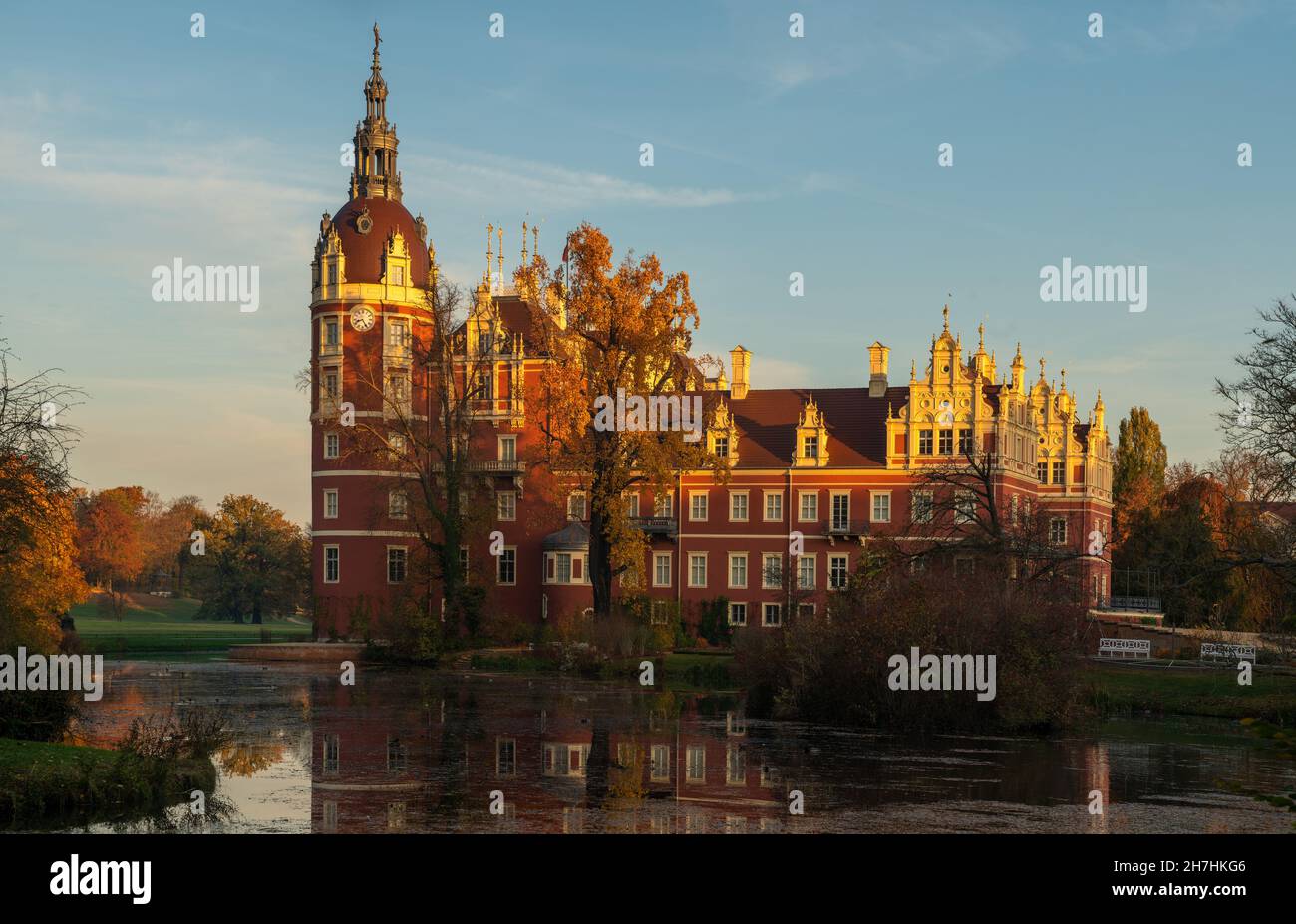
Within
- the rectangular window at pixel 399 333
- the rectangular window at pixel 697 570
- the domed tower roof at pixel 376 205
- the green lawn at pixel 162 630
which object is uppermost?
the domed tower roof at pixel 376 205

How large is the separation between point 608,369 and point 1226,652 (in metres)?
25.4

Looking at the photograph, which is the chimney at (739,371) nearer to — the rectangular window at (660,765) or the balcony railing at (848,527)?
the balcony railing at (848,527)

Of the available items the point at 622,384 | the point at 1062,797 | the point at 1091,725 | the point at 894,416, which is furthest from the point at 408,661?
the point at 1062,797

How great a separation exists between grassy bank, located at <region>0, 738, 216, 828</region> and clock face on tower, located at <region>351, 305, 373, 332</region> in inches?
1853

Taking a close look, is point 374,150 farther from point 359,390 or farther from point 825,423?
point 825,423

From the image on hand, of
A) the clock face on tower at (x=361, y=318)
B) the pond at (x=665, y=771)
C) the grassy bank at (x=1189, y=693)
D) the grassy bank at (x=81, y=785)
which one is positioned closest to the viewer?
the grassy bank at (x=81, y=785)

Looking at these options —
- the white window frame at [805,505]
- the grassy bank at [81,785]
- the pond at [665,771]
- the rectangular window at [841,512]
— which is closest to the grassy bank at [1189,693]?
the pond at [665,771]


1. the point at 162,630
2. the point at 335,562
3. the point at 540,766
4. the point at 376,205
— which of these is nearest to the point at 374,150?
the point at 376,205

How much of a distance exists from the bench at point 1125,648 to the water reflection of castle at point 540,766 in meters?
17.2

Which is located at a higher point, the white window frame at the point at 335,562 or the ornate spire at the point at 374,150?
the ornate spire at the point at 374,150

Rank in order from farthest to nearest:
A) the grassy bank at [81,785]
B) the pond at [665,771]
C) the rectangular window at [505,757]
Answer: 1. the rectangular window at [505,757]
2. the pond at [665,771]
3. the grassy bank at [81,785]

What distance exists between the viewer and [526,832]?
1888 centimetres

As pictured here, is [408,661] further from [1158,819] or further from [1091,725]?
[1158,819]

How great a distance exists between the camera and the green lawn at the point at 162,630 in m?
68.5
